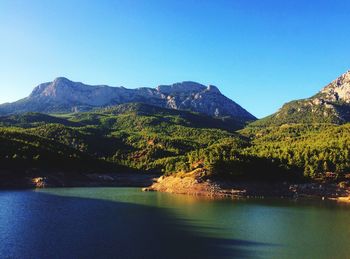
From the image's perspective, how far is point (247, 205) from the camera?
290 ft

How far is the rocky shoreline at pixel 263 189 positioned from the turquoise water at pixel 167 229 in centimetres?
1388

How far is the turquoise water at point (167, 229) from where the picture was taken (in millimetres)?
45750

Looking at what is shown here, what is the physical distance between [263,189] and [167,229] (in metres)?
57.3

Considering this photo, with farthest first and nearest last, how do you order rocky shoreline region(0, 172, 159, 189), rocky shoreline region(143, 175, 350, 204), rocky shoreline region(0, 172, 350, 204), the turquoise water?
rocky shoreline region(0, 172, 159, 189) < rocky shoreline region(0, 172, 350, 204) < rocky shoreline region(143, 175, 350, 204) < the turquoise water

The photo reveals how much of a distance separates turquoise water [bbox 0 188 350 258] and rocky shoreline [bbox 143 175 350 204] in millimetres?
13882

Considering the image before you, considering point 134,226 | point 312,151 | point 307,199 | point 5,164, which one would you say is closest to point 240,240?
point 134,226

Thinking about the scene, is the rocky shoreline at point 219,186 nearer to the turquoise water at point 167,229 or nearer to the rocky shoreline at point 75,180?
the rocky shoreline at point 75,180

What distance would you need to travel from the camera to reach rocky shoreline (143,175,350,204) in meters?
104

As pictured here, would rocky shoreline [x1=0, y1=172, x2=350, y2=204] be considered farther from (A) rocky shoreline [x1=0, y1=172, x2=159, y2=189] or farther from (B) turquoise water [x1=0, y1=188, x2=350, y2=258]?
(B) turquoise water [x1=0, y1=188, x2=350, y2=258]

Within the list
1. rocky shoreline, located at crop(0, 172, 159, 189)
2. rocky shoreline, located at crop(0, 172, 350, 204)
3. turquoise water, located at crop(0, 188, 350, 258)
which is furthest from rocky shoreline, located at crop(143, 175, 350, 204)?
rocky shoreline, located at crop(0, 172, 159, 189)

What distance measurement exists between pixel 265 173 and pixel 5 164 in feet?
251

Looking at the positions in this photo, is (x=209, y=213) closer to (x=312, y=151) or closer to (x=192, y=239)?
(x=192, y=239)

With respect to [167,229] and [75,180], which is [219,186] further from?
[167,229]

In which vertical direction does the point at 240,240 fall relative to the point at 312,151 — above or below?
below
